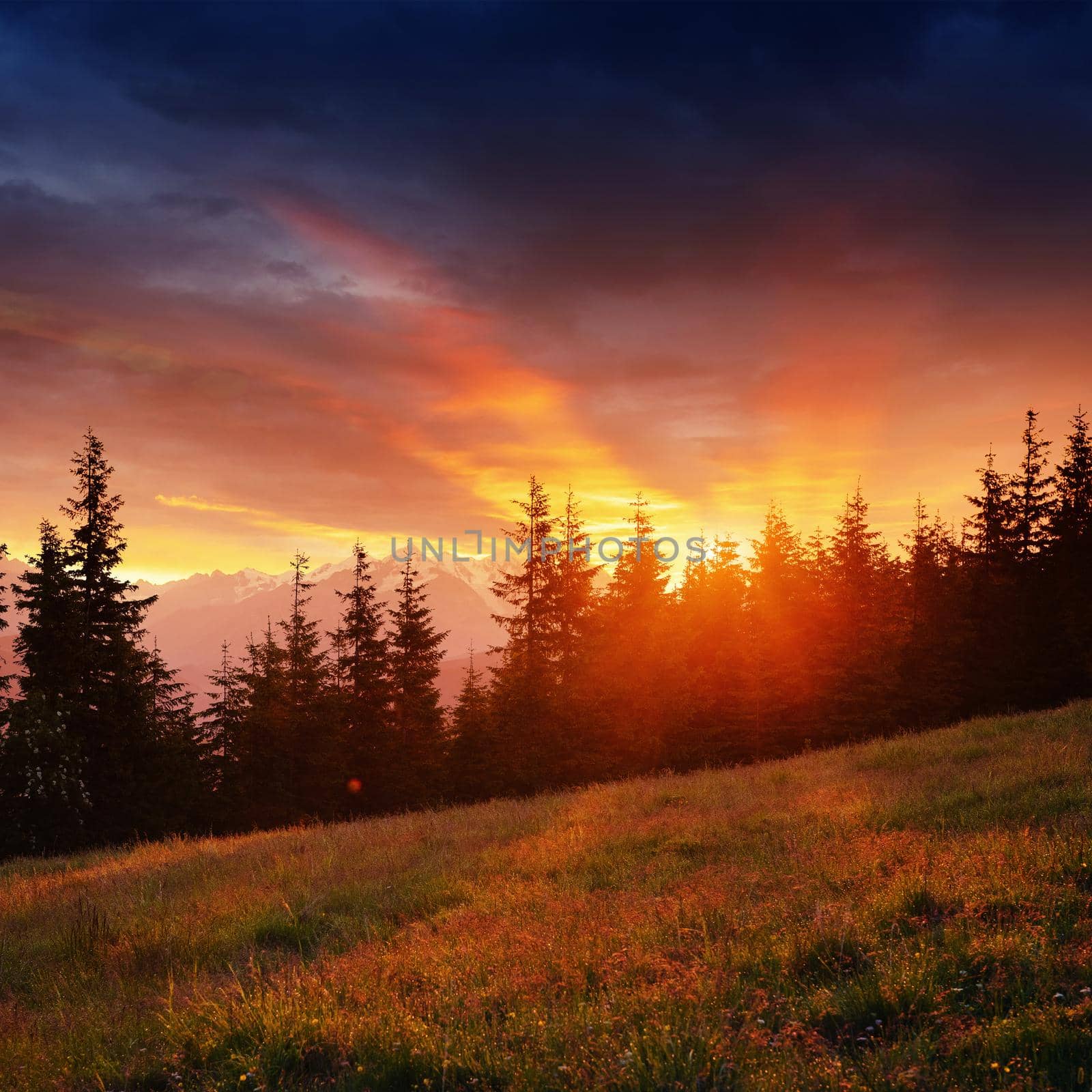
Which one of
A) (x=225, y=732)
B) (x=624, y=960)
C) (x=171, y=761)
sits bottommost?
(x=171, y=761)

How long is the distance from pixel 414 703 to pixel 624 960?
1456 inches

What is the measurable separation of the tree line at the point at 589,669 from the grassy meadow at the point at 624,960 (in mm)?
24242

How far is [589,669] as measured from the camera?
36.0 meters

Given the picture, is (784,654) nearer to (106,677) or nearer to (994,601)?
(994,601)

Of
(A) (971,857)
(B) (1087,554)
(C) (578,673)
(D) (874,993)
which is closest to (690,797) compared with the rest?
(A) (971,857)

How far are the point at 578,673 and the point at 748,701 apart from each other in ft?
29.9

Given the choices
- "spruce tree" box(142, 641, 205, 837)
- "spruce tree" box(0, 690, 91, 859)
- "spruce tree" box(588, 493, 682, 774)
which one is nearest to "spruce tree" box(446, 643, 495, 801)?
"spruce tree" box(588, 493, 682, 774)

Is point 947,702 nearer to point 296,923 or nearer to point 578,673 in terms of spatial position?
point 578,673

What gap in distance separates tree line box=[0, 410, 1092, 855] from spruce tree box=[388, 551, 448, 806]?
0.45 ft

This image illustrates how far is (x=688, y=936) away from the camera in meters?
5.52

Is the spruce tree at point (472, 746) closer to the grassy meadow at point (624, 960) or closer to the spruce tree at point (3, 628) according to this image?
the spruce tree at point (3, 628)

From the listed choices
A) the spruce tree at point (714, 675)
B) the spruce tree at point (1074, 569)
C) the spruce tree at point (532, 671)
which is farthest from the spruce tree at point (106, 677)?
the spruce tree at point (1074, 569)

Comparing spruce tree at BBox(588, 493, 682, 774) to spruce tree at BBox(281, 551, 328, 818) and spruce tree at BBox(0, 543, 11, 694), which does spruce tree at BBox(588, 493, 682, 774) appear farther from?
spruce tree at BBox(0, 543, 11, 694)

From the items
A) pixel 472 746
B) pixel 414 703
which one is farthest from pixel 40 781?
pixel 472 746
